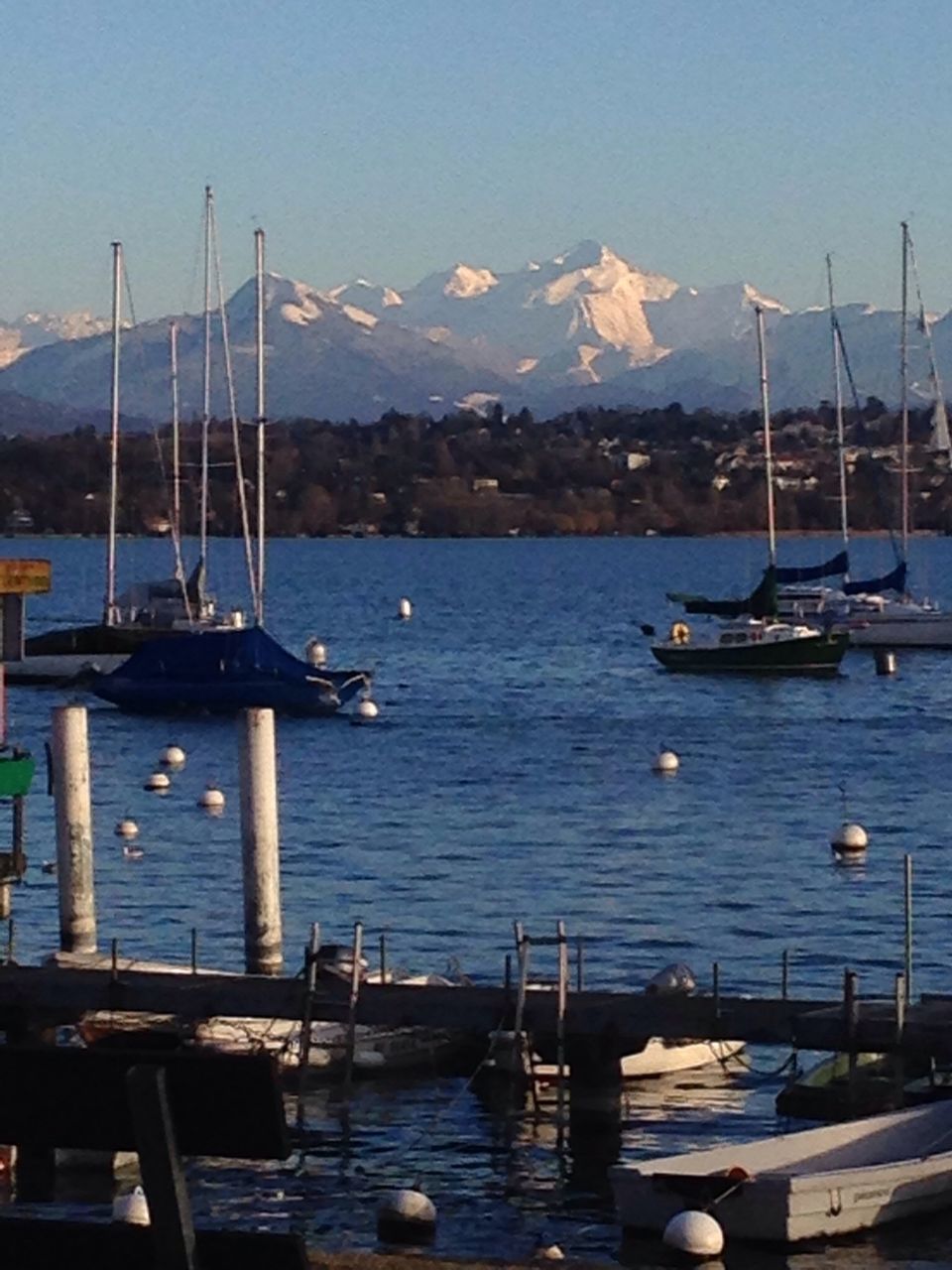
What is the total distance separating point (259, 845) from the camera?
27.0 metres

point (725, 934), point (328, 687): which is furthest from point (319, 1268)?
point (328, 687)

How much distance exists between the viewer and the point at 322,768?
5662cm

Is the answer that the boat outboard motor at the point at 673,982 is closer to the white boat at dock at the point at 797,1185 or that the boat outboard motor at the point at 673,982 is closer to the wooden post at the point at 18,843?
the white boat at dock at the point at 797,1185

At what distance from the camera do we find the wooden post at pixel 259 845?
27.0 meters

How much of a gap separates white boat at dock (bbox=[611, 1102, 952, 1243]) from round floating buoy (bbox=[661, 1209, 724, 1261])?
0.40m

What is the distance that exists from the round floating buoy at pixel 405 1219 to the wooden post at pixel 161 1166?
385 inches

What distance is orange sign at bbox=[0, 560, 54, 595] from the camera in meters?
26.3

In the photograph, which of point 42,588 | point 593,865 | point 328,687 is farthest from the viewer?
point 328,687

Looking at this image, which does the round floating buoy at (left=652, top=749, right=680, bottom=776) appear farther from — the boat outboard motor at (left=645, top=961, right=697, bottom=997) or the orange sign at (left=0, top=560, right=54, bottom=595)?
the boat outboard motor at (left=645, top=961, right=697, bottom=997)

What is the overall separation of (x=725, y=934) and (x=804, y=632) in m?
47.3

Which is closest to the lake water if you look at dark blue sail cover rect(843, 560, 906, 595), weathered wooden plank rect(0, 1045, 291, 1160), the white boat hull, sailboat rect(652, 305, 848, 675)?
sailboat rect(652, 305, 848, 675)

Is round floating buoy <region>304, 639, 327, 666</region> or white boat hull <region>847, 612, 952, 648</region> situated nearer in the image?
round floating buoy <region>304, 639, 327, 666</region>

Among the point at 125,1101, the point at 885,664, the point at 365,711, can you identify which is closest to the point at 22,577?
the point at 125,1101

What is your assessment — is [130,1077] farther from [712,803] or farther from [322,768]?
[322,768]
